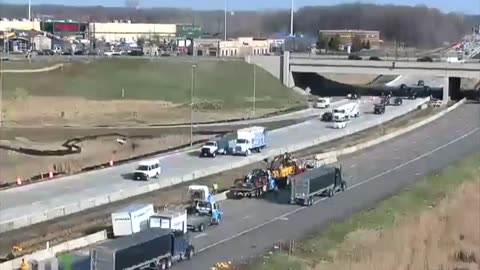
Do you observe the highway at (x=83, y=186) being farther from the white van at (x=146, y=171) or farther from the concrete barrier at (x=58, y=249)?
the concrete barrier at (x=58, y=249)

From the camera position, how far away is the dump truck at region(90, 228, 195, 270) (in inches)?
739

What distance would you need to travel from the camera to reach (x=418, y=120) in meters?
55.8

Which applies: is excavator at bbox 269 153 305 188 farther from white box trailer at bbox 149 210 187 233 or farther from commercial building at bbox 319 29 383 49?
commercial building at bbox 319 29 383 49

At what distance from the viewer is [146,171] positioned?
31500mm

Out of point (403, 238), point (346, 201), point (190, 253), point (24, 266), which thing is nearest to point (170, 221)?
point (190, 253)

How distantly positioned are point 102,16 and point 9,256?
142369 millimetres

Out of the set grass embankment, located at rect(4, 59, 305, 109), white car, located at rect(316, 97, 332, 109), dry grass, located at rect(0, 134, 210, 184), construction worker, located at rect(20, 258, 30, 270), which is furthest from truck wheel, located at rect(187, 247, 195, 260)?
white car, located at rect(316, 97, 332, 109)

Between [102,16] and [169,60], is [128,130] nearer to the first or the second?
[169,60]

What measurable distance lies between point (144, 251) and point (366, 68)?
5100 cm

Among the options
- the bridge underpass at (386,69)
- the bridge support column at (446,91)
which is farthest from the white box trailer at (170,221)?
the bridge underpass at (386,69)

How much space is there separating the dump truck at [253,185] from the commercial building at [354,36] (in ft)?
270

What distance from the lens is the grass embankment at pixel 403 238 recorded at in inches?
821

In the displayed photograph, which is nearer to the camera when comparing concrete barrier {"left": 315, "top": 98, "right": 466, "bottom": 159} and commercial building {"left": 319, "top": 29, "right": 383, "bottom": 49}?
concrete barrier {"left": 315, "top": 98, "right": 466, "bottom": 159}

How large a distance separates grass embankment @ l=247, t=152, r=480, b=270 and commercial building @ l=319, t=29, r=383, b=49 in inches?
3277
